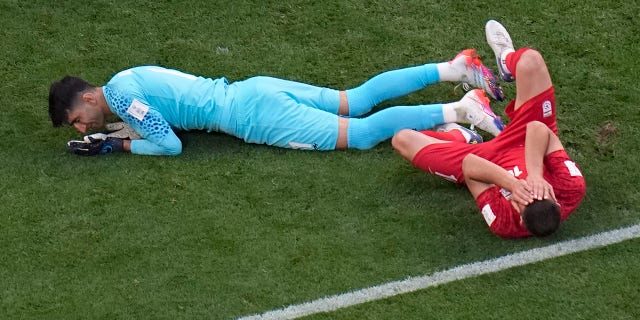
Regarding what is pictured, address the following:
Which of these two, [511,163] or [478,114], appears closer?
[511,163]

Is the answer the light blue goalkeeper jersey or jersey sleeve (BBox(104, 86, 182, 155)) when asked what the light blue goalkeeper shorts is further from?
jersey sleeve (BBox(104, 86, 182, 155))

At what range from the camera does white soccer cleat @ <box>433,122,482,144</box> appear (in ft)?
17.7

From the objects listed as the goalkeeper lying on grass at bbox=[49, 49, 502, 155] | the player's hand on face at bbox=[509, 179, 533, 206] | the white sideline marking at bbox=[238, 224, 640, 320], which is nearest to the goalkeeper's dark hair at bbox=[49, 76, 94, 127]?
the goalkeeper lying on grass at bbox=[49, 49, 502, 155]

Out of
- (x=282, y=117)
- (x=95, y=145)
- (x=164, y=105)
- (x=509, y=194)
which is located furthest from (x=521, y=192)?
(x=95, y=145)

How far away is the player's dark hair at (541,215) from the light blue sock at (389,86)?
1.39 metres

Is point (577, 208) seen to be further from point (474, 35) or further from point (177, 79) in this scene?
point (177, 79)

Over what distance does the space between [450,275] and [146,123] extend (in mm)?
1961

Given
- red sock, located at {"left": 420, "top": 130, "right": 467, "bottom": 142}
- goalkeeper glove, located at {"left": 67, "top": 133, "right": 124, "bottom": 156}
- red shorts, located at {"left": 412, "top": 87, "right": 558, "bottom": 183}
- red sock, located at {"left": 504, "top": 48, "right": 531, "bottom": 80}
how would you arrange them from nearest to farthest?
red shorts, located at {"left": 412, "top": 87, "right": 558, "bottom": 183} < red sock, located at {"left": 504, "top": 48, "right": 531, "bottom": 80} < red sock, located at {"left": 420, "top": 130, "right": 467, "bottom": 142} < goalkeeper glove, located at {"left": 67, "top": 133, "right": 124, "bottom": 156}

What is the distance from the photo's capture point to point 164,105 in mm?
5602

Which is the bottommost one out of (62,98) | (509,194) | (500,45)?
(509,194)

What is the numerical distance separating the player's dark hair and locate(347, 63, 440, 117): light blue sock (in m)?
1.39

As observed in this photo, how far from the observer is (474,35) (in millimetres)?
6348

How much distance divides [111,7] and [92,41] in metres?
0.38

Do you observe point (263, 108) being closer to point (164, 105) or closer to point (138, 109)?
point (164, 105)
